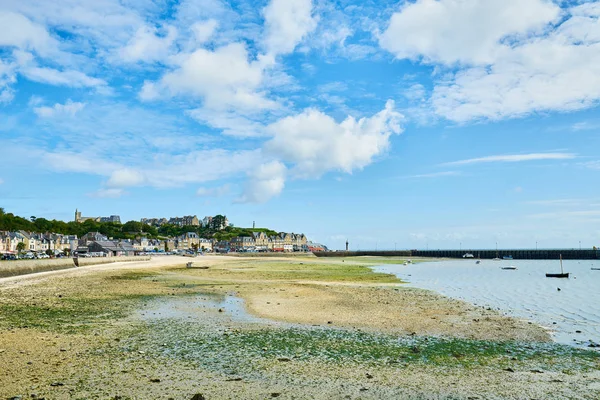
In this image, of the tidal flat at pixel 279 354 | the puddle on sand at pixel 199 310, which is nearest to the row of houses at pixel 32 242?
the puddle on sand at pixel 199 310

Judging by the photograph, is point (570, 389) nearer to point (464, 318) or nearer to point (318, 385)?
point (318, 385)

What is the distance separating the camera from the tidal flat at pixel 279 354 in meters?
10.6

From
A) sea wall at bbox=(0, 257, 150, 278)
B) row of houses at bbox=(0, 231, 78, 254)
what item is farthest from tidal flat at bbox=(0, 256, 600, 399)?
row of houses at bbox=(0, 231, 78, 254)

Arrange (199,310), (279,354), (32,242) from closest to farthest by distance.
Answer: (279,354) < (199,310) < (32,242)

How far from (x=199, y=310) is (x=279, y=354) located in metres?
10.3

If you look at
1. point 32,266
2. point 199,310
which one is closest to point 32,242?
point 32,266

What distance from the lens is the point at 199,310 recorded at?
23.0 metres

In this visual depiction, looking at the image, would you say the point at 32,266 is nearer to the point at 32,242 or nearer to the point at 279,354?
the point at 279,354

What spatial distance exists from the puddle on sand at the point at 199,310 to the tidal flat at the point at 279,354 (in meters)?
0.10

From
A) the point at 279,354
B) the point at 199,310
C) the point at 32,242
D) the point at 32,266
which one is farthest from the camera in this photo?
the point at 32,242

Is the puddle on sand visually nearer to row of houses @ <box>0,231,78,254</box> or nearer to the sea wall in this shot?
the sea wall

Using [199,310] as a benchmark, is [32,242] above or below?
above

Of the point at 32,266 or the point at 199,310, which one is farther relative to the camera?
the point at 32,266

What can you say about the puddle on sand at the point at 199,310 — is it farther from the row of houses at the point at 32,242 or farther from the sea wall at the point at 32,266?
the row of houses at the point at 32,242
